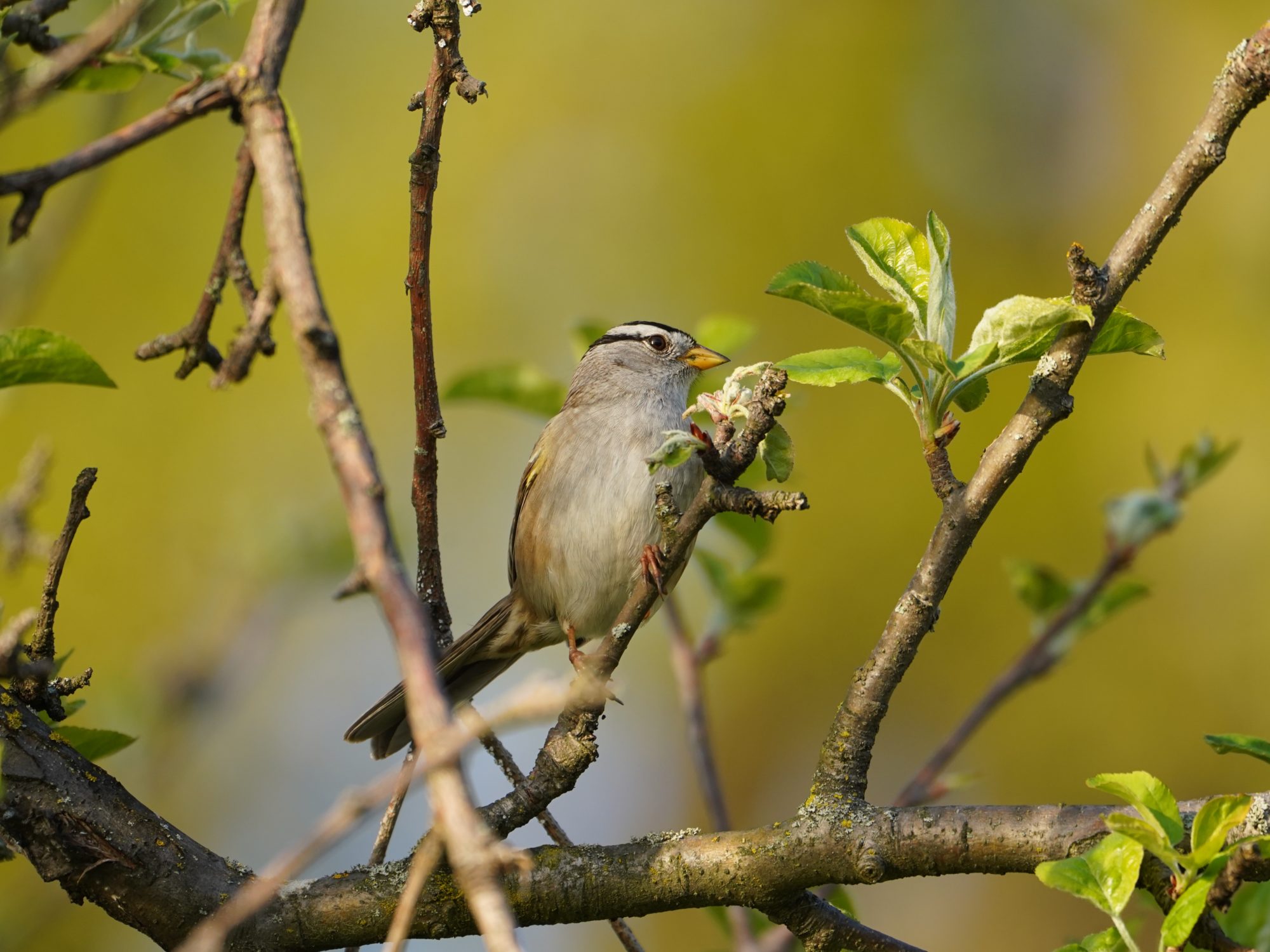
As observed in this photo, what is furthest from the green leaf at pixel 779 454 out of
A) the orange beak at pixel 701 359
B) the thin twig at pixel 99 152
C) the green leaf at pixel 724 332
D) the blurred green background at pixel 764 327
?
the blurred green background at pixel 764 327

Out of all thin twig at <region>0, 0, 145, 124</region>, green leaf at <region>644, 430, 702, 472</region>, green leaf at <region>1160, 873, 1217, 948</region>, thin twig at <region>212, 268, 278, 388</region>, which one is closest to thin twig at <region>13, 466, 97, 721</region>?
thin twig at <region>212, 268, 278, 388</region>

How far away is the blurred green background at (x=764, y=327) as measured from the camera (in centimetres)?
758

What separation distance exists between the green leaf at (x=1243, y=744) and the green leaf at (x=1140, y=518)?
1.60 metres

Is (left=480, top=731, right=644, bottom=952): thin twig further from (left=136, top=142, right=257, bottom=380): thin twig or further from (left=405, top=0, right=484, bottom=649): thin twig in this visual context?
(left=136, top=142, right=257, bottom=380): thin twig

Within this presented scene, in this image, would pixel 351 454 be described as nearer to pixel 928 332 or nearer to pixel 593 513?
pixel 928 332

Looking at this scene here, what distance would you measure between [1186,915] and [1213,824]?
0.17m

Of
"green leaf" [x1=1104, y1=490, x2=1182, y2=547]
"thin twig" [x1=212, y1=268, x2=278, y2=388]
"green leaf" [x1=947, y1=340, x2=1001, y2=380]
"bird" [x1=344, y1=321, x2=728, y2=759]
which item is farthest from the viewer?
"bird" [x1=344, y1=321, x2=728, y2=759]

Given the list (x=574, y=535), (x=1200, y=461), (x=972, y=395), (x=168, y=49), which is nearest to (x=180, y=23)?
(x=168, y=49)

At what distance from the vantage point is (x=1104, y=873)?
199cm

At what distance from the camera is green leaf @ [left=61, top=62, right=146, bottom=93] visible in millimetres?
2486

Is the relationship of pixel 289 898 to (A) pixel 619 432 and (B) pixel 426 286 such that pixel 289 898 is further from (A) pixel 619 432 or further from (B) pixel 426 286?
(A) pixel 619 432

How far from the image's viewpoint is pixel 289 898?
2.41 metres

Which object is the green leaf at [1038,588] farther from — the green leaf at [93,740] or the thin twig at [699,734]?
the green leaf at [93,740]

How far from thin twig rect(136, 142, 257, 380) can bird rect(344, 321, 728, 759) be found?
2.01m
